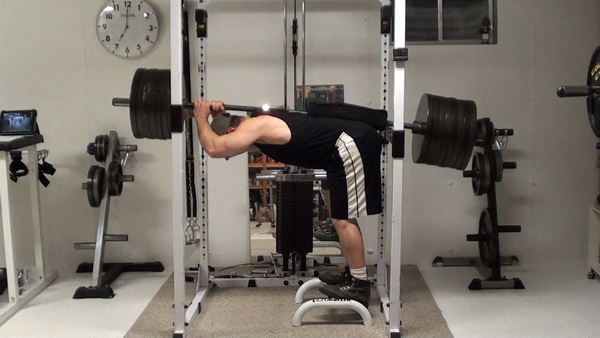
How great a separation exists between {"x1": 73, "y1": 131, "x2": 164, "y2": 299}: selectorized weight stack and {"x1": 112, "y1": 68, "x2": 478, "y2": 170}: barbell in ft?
2.69

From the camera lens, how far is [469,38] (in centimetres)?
443

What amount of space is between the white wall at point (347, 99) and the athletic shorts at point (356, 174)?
3.57ft

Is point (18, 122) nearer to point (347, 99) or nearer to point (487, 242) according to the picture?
point (347, 99)

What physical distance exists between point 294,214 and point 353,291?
74 centimetres

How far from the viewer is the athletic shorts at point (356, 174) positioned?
337 cm

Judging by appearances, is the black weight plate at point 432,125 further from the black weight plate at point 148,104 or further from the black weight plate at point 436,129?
the black weight plate at point 148,104

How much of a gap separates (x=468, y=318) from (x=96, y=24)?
10.5ft

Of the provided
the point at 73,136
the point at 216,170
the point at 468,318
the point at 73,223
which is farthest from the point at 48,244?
the point at 468,318

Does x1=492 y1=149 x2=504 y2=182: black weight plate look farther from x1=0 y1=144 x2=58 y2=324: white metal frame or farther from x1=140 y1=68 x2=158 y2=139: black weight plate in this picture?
x1=0 y1=144 x2=58 y2=324: white metal frame

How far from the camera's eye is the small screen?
12.9 ft

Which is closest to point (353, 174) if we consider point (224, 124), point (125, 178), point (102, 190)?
point (224, 124)

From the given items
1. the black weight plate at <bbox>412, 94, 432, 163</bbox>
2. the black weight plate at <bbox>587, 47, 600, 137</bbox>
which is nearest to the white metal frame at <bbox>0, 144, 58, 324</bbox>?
the black weight plate at <bbox>412, 94, 432, 163</bbox>

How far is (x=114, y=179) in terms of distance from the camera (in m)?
4.10

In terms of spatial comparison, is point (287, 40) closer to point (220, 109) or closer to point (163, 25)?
point (163, 25)
